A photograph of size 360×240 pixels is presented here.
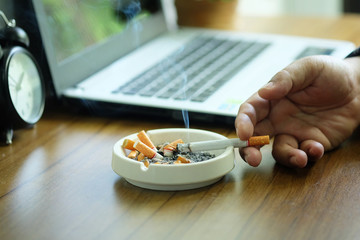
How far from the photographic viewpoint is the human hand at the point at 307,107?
0.79 m

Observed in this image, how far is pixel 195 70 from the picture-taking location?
1135 mm

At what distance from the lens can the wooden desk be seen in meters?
0.62

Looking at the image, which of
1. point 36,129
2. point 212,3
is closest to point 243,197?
point 36,129

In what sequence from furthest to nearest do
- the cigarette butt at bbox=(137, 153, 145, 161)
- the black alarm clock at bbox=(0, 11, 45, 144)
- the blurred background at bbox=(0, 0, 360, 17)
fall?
1. the blurred background at bbox=(0, 0, 360, 17)
2. the black alarm clock at bbox=(0, 11, 45, 144)
3. the cigarette butt at bbox=(137, 153, 145, 161)

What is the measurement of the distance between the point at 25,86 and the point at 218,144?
0.38m

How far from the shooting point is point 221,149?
2.48 feet

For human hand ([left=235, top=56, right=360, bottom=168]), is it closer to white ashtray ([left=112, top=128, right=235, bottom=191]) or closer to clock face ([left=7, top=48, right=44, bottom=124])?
white ashtray ([left=112, top=128, right=235, bottom=191])

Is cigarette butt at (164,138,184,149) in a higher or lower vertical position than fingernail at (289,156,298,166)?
higher

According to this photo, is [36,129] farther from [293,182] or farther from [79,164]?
[293,182]

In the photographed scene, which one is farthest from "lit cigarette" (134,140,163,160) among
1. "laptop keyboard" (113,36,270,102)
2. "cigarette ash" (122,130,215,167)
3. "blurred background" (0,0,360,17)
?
"blurred background" (0,0,360,17)

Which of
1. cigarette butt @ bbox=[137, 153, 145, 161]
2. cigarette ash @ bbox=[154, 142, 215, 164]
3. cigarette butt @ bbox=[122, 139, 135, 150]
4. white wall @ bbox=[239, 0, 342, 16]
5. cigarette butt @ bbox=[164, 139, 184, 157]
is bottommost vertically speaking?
white wall @ bbox=[239, 0, 342, 16]

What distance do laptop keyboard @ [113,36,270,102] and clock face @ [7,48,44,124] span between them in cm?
14

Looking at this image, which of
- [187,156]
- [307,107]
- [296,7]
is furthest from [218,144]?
[296,7]

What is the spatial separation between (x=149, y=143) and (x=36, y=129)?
0.29 metres
